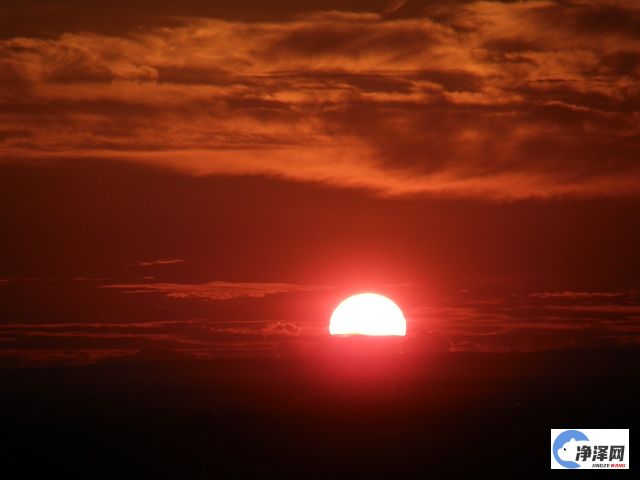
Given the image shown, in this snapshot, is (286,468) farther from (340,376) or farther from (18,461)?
(340,376)

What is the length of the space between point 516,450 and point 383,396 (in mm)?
65216

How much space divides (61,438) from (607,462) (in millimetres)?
63820

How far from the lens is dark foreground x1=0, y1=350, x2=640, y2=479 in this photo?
104188 mm

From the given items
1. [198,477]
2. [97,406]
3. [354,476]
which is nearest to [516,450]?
[354,476]

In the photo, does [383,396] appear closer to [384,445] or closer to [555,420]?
[555,420]

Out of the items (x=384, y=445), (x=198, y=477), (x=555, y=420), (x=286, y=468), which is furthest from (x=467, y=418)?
(x=198, y=477)

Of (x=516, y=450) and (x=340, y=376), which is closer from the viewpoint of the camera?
(x=516, y=450)

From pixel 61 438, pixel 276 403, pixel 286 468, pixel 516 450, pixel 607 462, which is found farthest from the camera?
pixel 276 403

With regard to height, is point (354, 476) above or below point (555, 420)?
below

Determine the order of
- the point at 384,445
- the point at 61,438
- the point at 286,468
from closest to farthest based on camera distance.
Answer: the point at 286,468 < the point at 384,445 < the point at 61,438

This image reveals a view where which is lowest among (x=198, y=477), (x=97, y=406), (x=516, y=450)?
(x=198, y=477)

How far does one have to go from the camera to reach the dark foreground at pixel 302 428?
342 ft

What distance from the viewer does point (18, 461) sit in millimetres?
112375

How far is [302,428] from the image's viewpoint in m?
138
